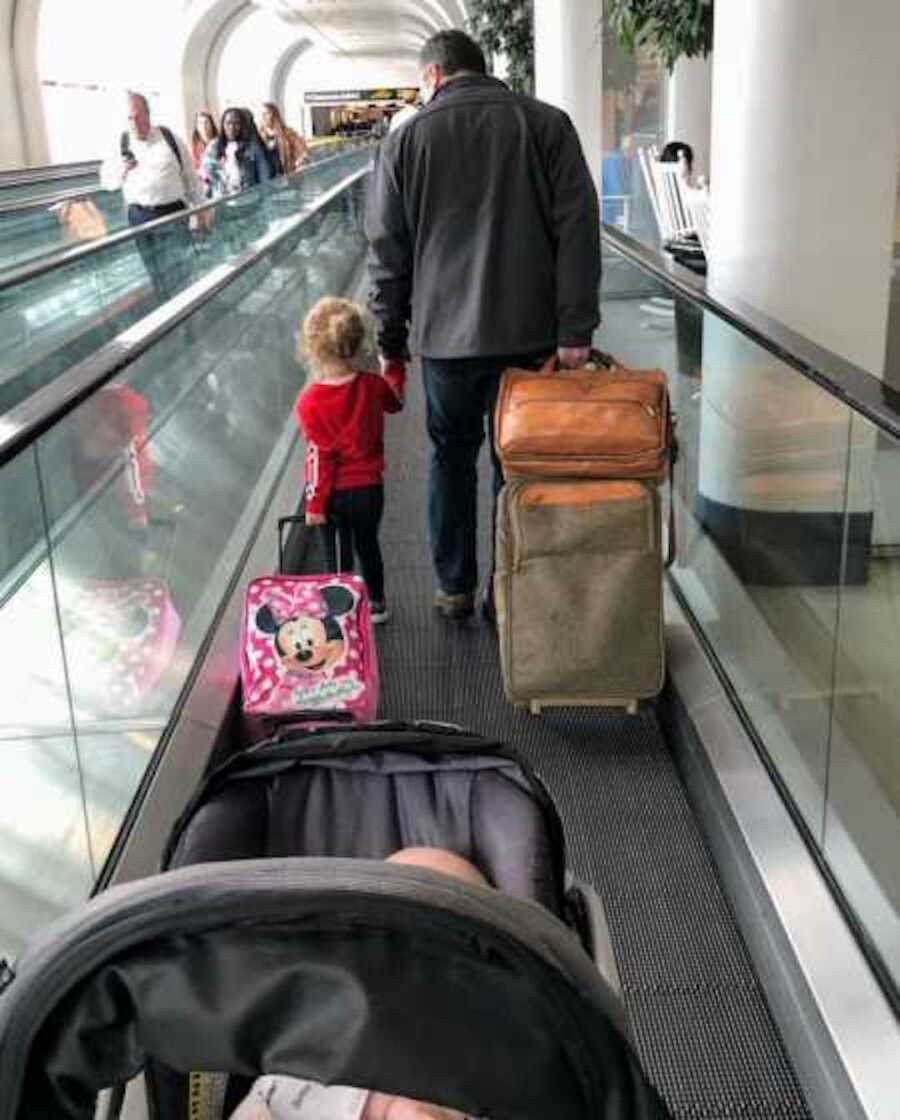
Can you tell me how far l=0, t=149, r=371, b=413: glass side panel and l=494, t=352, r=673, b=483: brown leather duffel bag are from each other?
4351mm

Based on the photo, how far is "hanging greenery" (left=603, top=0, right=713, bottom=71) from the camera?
5.79 meters

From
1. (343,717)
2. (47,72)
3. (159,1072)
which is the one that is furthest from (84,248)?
(47,72)

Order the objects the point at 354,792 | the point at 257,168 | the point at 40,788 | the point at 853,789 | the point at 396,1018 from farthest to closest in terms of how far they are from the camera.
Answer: the point at 257,168 < the point at 853,789 < the point at 40,788 < the point at 354,792 < the point at 396,1018

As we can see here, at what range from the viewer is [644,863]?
10.6ft

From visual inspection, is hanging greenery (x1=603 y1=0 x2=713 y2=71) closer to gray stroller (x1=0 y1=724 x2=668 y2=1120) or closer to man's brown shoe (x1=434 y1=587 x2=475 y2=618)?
man's brown shoe (x1=434 y1=587 x2=475 y2=618)

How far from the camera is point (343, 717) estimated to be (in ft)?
11.3

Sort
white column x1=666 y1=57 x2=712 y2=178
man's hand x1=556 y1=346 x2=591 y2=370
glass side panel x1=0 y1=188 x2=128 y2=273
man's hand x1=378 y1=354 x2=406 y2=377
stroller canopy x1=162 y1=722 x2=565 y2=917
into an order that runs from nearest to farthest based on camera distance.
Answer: stroller canopy x1=162 y1=722 x2=565 y2=917, man's hand x1=556 y1=346 x2=591 y2=370, man's hand x1=378 y1=354 x2=406 y2=377, glass side panel x1=0 y1=188 x2=128 y2=273, white column x1=666 y1=57 x2=712 y2=178

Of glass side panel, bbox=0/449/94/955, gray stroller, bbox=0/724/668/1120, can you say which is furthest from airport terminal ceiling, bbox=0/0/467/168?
gray stroller, bbox=0/724/668/1120

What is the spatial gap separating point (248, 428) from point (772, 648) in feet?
9.22

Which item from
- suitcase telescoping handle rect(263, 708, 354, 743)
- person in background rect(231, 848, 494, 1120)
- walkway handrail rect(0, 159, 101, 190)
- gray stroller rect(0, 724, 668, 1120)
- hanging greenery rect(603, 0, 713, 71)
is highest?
hanging greenery rect(603, 0, 713, 71)

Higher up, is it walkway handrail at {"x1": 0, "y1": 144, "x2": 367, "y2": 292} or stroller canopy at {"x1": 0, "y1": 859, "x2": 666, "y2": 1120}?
stroller canopy at {"x1": 0, "y1": 859, "x2": 666, "y2": 1120}

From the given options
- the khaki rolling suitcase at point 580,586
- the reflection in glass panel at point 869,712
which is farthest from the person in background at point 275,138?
the reflection in glass panel at point 869,712

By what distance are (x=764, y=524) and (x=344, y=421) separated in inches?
54.2

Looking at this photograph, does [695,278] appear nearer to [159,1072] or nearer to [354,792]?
[354,792]
